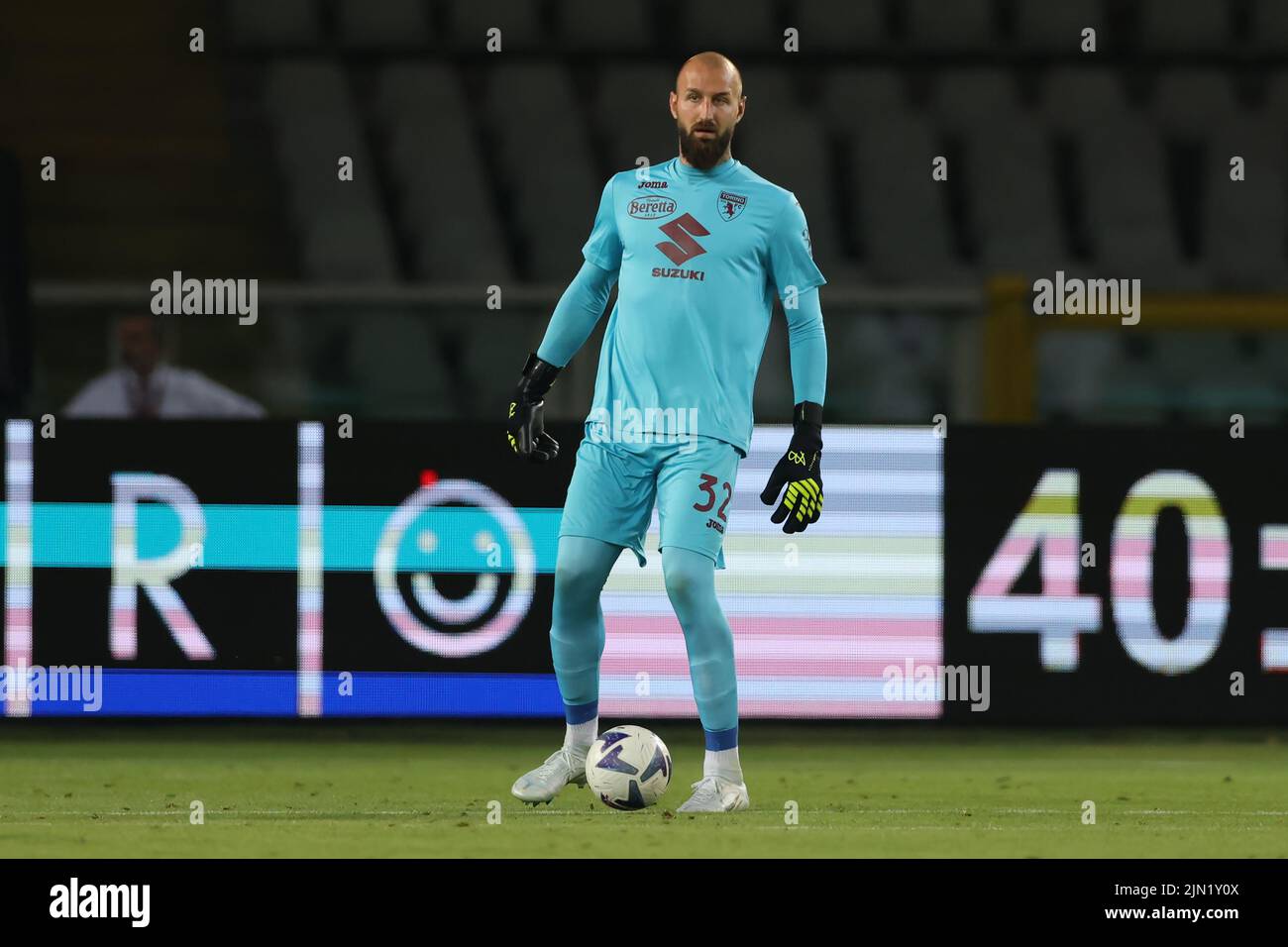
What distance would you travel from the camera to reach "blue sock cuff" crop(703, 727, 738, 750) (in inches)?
268

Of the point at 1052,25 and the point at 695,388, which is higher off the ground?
the point at 1052,25

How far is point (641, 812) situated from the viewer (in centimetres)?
682

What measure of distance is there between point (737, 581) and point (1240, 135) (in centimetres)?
891

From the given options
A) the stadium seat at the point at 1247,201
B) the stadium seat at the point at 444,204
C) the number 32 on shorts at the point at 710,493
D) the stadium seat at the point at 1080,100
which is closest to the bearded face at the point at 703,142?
the number 32 on shorts at the point at 710,493

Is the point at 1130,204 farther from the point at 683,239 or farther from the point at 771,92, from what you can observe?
the point at 683,239

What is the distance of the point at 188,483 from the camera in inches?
367

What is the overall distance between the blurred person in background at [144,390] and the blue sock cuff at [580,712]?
3.44 m

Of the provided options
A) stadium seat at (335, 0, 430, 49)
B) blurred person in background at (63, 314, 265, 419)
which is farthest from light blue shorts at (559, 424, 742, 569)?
stadium seat at (335, 0, 430, 49)

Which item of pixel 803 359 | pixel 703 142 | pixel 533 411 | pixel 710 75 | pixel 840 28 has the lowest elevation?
pixel 533 411

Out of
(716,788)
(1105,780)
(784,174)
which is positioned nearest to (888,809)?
(716,788)

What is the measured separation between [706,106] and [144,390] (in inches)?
164

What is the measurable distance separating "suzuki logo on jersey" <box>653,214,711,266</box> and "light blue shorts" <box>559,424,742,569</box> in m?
0.51

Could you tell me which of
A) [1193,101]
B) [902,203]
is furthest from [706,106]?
[1193,101]

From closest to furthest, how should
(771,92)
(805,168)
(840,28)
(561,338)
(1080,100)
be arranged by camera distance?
(561,338)
(805,168)
(771,92)
(1080,100)
(840,28)
